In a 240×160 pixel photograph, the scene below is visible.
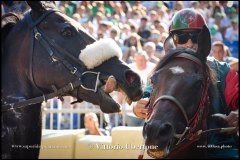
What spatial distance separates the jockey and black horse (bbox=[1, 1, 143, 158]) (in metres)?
0.40

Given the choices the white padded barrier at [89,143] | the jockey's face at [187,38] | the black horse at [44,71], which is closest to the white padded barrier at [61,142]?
the white padded barrier at [89,143]

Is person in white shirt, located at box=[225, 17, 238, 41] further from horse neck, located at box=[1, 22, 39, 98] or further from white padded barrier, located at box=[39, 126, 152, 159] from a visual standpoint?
horse neck, located at box=[1, 22, 39, 98]

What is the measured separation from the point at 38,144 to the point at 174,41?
1557mm

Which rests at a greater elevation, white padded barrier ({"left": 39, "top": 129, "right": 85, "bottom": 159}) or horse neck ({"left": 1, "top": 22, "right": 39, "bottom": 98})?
horse neck ({"left": 1, "top": 22, "right": 39, "bottom": 98})

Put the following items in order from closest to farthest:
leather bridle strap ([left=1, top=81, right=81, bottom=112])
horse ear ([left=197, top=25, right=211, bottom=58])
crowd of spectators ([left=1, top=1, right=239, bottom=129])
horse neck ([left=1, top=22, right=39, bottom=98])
A: horse ear ([left=197, top=25, right=211, bottom=58])
leather bridle strap ([left=1, top=81, right=81, bottom=112])
horse neck ([left=1, top=22, right=39, bottom=98])
crowd of spectators ([left=1, top=1, right=239, bottom=129])

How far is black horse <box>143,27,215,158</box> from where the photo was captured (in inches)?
124

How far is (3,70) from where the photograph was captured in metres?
4.11

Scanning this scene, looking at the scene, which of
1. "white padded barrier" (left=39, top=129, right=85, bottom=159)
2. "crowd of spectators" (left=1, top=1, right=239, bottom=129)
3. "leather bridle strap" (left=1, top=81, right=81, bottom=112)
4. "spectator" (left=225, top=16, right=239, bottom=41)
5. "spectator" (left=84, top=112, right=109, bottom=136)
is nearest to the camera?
"leather bridle strap" (left=1, top=81, right=81, bottom=112)

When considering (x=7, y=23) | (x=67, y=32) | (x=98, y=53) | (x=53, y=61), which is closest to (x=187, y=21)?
(x=98, y=53)

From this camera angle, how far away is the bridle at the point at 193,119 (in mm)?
3312

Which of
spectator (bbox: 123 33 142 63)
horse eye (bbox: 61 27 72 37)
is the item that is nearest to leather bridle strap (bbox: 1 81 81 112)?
horse eye (bbox: 61 27 72 37)

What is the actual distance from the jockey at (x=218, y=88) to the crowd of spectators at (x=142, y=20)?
5005 mm

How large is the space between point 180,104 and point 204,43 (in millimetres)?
687

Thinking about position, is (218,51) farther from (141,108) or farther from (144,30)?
(141,108)
